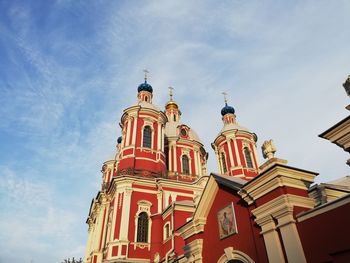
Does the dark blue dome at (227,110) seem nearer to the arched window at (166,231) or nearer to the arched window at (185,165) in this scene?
the arched window at (185,165)

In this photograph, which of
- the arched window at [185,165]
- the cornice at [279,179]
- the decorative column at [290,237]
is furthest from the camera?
the arched window at [185,165]

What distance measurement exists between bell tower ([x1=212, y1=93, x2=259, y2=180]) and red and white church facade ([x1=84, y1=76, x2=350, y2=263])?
0.36 feet

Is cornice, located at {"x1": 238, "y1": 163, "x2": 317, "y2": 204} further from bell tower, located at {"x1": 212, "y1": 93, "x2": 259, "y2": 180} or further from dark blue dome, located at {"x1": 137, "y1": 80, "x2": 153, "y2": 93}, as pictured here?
dark blue dome, located at {"x1": 137, "y1": 80, "x2": 153, "y2": 93}

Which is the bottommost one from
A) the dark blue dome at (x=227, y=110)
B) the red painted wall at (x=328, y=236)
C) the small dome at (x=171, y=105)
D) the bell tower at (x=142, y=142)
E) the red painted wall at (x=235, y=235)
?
the red painted wall at (x=328, y=236)

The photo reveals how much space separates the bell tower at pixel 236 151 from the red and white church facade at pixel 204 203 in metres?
0.11

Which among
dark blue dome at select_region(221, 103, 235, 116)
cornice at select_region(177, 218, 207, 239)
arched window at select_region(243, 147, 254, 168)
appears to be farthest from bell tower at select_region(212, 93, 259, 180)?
cornice at select_region(177, 218, 207, 239)

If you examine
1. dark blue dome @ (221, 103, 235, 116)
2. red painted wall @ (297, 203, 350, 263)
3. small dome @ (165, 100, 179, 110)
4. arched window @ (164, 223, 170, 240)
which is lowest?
red painted wall @ (297, 203, 350, 263)

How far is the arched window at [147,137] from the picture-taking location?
2753 centimetres

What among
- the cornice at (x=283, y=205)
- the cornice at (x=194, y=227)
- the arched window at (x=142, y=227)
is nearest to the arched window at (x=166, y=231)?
the arched window at (x=142, y=227)

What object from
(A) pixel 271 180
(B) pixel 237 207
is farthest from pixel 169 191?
(A) pixel 271 180

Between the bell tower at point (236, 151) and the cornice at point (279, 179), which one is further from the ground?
the bell tower at point (236, 151)

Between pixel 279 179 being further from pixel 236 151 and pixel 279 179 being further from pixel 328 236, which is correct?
pixel 236 151

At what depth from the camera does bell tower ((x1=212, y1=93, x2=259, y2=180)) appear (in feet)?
99.8

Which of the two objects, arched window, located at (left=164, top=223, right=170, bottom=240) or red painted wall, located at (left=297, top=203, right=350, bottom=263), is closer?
red painted wall, located at (left=297, top=203, right=350, bottom=263)
